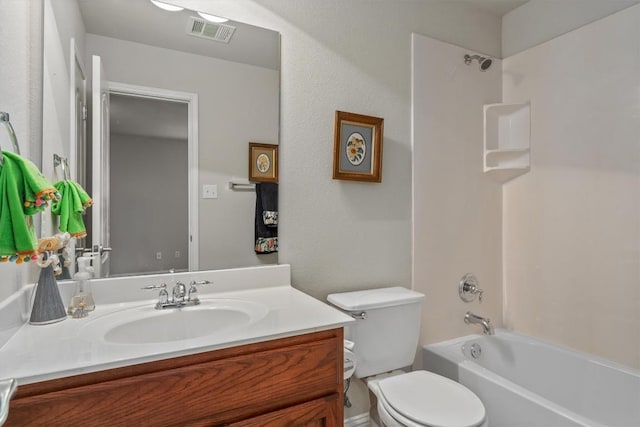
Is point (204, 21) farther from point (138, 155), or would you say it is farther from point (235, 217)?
point (235, 217)

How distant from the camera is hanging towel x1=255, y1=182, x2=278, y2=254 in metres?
1.56

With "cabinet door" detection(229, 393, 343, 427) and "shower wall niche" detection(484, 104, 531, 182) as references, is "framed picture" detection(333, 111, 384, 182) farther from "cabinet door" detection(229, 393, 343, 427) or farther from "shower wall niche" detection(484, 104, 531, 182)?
"cabinet door" detection(229, 393, 343, 427)

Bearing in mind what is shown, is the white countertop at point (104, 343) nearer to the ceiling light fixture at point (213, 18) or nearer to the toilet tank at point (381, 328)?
the toilet tank at point (381, 328)

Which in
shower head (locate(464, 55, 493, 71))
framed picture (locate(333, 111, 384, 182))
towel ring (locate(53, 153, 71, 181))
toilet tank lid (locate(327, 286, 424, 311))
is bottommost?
toilet tank lid (locate(327, 286, 424, 311))

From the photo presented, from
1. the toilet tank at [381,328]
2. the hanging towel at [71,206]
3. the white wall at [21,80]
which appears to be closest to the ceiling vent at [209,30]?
the white wall at [21,80]

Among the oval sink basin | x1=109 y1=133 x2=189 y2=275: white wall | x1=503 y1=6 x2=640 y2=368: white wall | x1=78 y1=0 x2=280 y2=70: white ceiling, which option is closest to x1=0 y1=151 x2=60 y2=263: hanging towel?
the oval sink basin

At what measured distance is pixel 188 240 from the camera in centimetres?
143

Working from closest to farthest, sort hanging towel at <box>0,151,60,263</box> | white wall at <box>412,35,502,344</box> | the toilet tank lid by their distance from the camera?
hanging towel at <box>0,151,60,263</box> < the toilet tank lid < white wall at <box>412,35,502,344</box>

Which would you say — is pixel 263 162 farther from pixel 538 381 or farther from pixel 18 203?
pixel 538 381

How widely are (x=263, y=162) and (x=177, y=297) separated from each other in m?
0.66

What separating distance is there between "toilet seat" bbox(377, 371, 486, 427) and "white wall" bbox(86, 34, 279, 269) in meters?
0.77

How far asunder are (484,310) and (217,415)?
186 centimetres

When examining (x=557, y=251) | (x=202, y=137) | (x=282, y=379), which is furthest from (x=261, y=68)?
(x=557, y=251)

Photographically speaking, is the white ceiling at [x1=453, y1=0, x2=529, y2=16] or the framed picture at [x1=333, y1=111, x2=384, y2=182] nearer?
the framed picture at [x1=333, y1=111, x2=384, y2=182]
